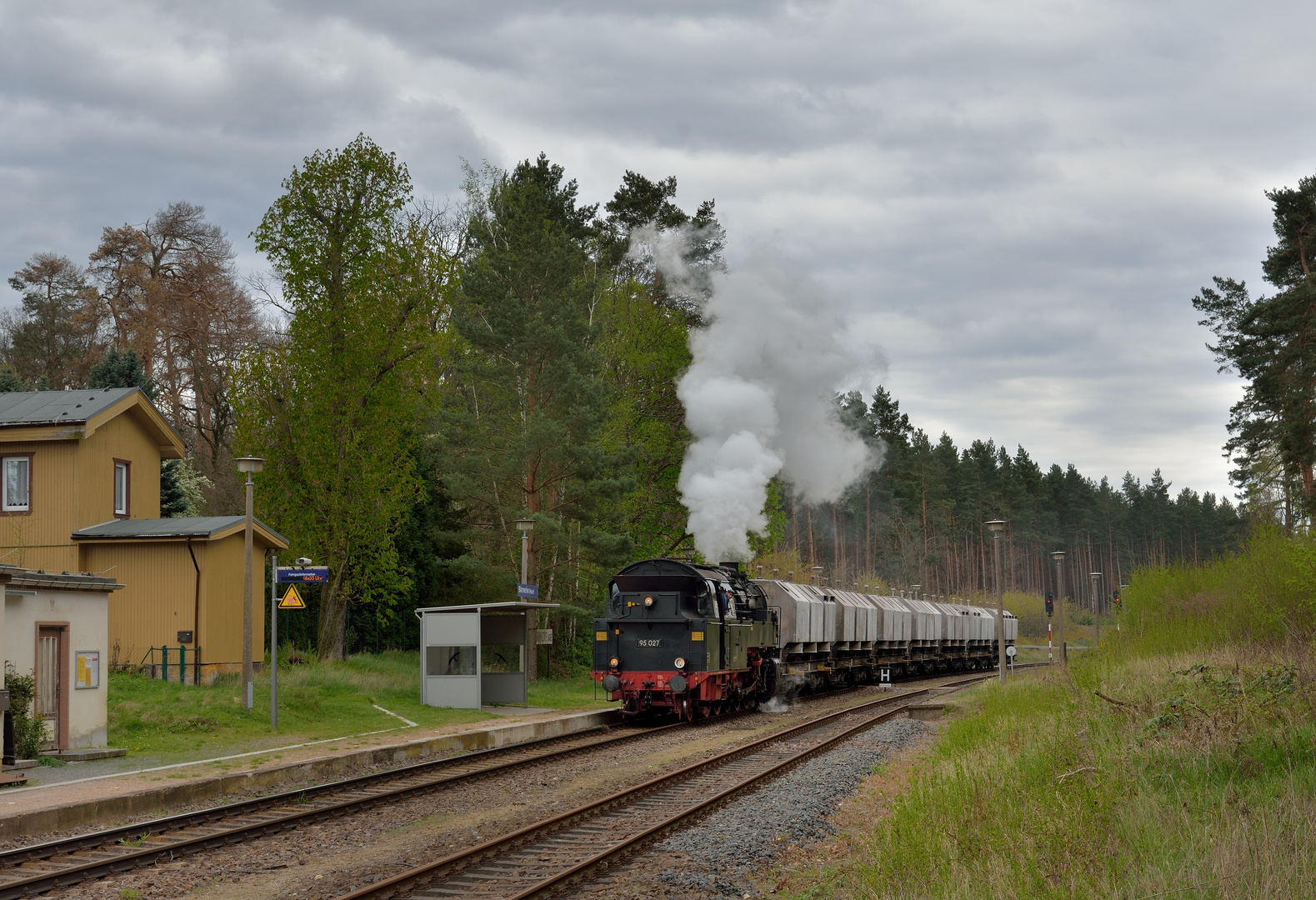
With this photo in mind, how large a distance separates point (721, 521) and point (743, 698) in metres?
4.48

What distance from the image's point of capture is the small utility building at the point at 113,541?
24.9 meters

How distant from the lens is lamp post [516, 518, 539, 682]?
27.0 m

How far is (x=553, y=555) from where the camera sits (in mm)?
35375

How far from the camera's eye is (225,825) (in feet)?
38.3

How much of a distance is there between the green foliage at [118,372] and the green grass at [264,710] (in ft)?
43.0

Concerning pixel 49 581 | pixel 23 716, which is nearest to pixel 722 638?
pixel 49 581

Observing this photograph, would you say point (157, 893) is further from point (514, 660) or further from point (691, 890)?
point (514, 660)

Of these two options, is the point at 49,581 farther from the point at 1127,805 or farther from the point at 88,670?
the point at 1127,805

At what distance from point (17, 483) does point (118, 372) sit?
1050cm

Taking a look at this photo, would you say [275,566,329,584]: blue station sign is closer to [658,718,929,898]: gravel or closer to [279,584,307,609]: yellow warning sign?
[279,584,307,609]: yellow warning sign

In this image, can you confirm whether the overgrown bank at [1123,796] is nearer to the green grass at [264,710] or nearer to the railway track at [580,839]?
the railway track at [580,839]

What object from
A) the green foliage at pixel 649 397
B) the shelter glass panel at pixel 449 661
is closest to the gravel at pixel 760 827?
the shelter glass panel at pixel 449 661

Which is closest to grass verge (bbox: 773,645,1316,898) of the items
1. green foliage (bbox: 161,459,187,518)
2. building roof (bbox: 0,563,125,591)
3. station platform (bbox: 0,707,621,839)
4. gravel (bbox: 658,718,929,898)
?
gravel (bbox: 658,718,929,898)

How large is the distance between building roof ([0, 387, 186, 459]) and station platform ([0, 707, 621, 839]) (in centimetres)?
1154
